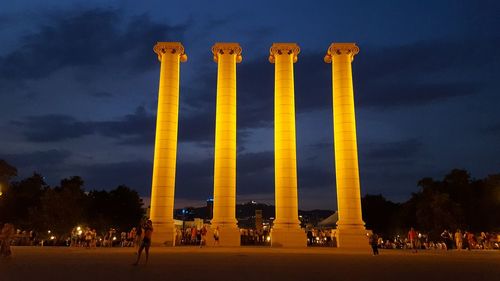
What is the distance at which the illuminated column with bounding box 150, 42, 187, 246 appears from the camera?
209 feet

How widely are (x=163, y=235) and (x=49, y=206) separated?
44.3 metres

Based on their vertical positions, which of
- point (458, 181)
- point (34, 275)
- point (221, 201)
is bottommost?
point (34, 275)

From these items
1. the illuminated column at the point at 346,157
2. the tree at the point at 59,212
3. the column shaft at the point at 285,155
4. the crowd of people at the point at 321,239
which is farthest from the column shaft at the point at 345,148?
the tree at the point at 59,212

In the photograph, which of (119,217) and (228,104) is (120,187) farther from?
(228,104)

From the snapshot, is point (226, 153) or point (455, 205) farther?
point (455, 205)

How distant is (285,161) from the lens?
216ft

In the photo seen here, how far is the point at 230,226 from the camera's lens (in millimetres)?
63812

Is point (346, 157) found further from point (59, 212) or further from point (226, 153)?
point (59, 212)

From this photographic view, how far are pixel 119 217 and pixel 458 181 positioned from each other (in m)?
96.9

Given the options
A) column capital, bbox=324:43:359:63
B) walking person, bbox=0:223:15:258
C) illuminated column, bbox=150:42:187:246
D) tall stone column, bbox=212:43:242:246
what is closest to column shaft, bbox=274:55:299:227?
tall stone column, bbox=212:43:242:246

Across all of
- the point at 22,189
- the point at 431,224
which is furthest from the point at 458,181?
the point at 22,189

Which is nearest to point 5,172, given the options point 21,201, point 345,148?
point 21,201

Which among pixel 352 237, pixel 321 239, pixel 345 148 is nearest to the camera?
pixel 352 237

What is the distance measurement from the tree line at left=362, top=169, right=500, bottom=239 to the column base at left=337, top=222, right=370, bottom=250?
42.3 meters
